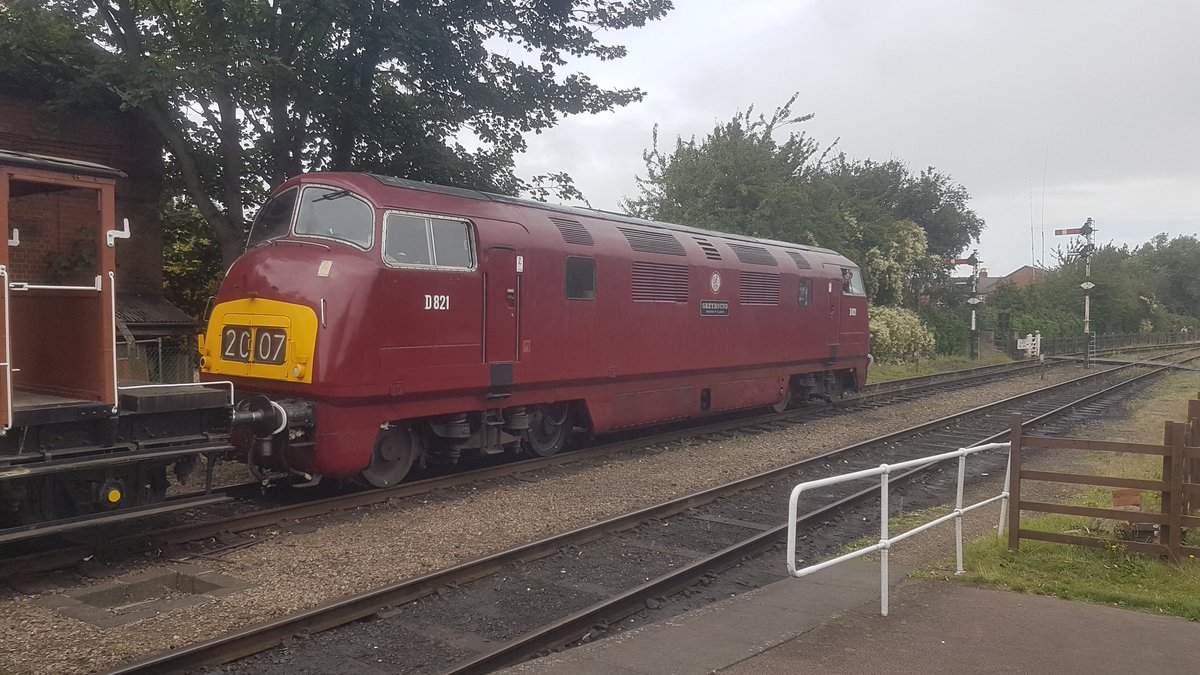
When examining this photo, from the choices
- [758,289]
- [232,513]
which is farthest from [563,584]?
[758,289]

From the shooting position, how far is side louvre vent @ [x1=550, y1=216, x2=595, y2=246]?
11.5 m

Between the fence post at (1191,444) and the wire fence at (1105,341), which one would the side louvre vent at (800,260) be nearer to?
the fence post at (1191,444)

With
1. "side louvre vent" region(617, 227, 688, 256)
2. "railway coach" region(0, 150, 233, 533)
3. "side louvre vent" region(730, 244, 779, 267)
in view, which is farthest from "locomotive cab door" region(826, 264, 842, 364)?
"railway coach" region(0, 150, 233, 533)

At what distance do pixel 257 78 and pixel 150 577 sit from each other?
7.00 meters

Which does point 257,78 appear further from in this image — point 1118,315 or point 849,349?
point 1118,315

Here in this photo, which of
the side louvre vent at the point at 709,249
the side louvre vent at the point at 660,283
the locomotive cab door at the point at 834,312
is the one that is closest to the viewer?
the side louvre vent at the point at 660,283

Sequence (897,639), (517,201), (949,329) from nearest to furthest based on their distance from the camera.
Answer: (897,639) < (517,201) < (949,329)

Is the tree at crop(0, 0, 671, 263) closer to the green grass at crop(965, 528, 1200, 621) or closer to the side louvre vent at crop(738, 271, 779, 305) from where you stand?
the side louvre vent at crop(738, 271, 779, 305)

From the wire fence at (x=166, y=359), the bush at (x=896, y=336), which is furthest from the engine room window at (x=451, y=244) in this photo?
the bush at (x=896, y=336)

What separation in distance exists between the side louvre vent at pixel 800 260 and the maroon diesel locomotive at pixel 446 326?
116 inches

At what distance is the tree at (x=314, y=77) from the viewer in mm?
11078

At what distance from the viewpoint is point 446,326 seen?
376 inches

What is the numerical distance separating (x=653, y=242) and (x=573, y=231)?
1.89m

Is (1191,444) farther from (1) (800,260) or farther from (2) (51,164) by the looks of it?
(2) (51,164)
